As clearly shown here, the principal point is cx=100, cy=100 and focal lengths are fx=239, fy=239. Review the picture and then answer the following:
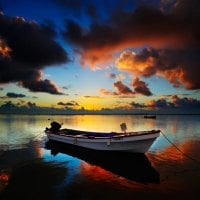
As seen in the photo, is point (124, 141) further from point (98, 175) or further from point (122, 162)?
point (98, 175)

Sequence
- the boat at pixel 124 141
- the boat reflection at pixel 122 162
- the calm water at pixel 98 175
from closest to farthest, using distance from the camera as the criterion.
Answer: the calm water at pixel 98 175 < the boat reflection at pixel 122 162 < the boat at pixel 124 141

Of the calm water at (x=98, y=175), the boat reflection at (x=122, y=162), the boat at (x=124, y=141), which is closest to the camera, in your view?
the calm water at (x=98, y=175)

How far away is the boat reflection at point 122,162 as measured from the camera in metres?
18.2

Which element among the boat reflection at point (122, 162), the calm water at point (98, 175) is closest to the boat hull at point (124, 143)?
the boat reflection at point (122, 162)

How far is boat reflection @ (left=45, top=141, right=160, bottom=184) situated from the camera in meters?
18.2

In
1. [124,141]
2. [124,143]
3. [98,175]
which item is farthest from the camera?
[124,143]

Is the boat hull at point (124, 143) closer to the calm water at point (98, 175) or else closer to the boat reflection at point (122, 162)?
the boat reflection at point (122, 162)

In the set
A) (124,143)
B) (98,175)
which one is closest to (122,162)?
(124,143)

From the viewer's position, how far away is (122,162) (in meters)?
22.5

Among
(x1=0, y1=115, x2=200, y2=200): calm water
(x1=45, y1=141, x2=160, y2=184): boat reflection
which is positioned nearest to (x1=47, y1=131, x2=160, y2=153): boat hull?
(x1=45, y1=141, x2=160, y2=184): boat reflection

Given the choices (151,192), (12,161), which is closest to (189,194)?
(151,192)

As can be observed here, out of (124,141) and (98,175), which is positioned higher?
(124,141)

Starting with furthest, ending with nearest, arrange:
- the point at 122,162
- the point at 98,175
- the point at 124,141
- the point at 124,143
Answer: the point at 124,143 < the point at 124,141 < the point at 122,162 < the point at 98,175

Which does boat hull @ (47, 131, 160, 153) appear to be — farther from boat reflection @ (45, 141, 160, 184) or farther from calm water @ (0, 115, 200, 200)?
calm water @ (0, 115, 200, 200)
